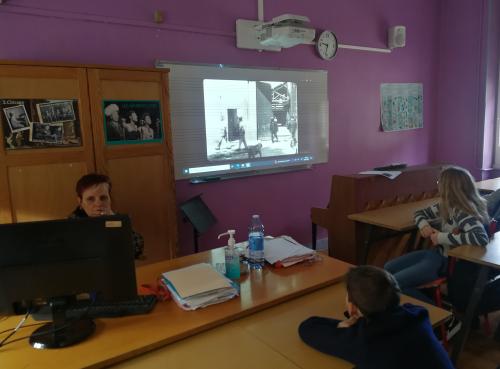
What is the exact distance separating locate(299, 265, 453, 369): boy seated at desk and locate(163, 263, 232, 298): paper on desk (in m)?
0.50

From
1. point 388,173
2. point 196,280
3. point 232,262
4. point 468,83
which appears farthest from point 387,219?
point 468,83

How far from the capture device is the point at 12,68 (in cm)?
237

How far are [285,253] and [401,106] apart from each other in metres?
3.89

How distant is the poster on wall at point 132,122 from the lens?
8.91 ft

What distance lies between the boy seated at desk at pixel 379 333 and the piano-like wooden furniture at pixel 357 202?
2.11 meters

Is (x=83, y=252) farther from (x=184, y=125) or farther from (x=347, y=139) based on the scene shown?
(x=347, y=139)

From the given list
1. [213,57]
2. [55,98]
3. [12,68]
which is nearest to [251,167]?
[213,57]

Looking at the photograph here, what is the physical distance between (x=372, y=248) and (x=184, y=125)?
198 centimetres

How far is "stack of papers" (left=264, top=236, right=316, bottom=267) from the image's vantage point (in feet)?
6.76

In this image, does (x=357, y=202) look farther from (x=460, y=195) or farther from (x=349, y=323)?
(x=349, y=323)

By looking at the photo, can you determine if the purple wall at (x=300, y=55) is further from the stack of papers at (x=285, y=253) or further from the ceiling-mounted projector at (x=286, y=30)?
the stack of papers at (x=285, y=253)

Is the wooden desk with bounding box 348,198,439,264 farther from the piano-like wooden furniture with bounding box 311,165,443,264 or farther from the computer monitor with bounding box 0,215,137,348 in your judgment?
the computer monitor with bounding box 0,215,137,348

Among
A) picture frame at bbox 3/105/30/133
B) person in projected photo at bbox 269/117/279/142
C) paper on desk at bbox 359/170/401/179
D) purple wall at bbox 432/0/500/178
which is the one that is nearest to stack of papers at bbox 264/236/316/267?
picture frame at bbox 3/105/30/133

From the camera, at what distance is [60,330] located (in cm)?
148
